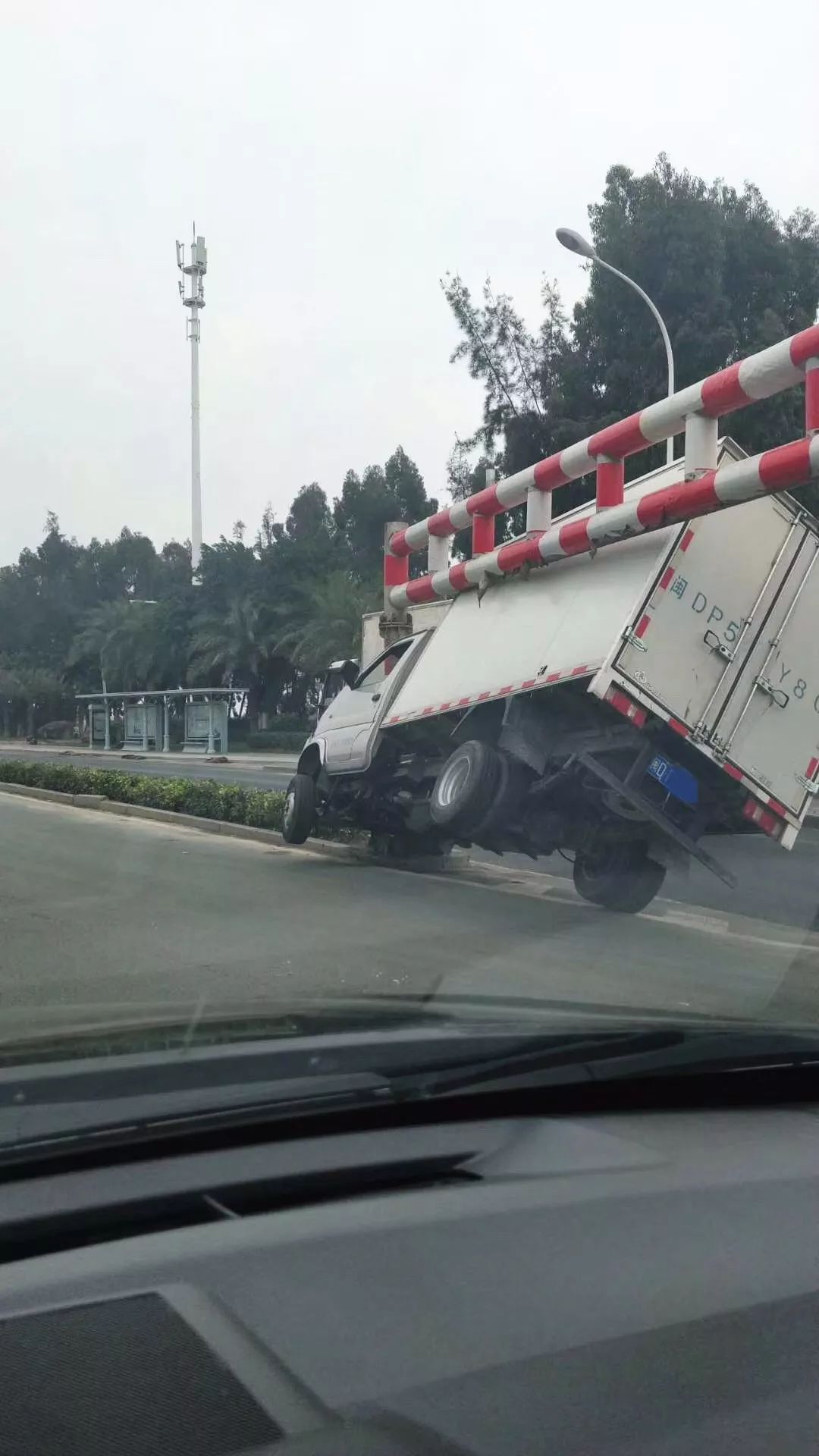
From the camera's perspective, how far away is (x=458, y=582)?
11.3 meters

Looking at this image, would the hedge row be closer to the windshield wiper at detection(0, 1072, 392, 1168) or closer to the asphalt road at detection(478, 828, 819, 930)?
the asphalt road at detection(478, 828, 819, 930)

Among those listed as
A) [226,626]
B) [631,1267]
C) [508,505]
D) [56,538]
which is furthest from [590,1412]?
[56,538]

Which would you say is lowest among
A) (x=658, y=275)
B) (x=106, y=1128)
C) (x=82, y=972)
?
(x=82, y=972)

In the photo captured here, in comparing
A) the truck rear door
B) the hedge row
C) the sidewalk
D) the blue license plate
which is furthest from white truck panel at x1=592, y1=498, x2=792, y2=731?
the sidewalk

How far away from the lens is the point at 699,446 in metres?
8.61

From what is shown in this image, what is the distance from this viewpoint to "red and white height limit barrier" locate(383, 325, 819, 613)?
7.84 m

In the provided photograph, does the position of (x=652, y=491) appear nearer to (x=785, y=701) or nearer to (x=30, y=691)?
(x=785, y=701)

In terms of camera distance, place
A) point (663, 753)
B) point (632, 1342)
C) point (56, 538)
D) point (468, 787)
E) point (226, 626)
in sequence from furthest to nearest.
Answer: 1. point (56, 538)
2. point (226, 626)
3. point (468, 787)
4. point (663, 753)
5. point (632, 1342)

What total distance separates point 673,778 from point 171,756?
114 feet

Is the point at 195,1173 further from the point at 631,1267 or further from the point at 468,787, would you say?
the point at 468,787

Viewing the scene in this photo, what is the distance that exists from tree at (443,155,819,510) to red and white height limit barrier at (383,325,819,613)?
13411 mm

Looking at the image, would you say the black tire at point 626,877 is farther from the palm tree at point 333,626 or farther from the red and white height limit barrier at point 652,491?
the palm tree at point 333,626

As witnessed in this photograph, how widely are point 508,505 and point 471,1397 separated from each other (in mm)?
9660

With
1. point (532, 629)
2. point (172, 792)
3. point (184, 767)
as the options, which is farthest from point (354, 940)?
point (184, 767)
